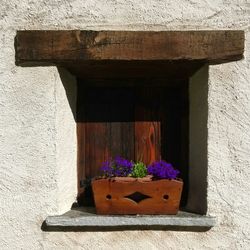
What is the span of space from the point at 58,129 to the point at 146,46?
698mm

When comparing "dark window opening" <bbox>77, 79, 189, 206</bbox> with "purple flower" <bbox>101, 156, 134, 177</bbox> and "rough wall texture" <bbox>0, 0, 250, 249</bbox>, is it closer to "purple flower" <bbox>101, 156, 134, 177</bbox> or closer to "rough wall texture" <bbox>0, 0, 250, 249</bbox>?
"purple flower" <bbox>101, 156, 134, 177</bbox>

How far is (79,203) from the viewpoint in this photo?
2.76 metres

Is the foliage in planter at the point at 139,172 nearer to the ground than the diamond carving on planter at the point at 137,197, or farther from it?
farther from it

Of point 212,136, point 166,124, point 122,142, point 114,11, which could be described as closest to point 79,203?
point 122,142

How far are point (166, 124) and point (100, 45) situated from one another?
802 mm

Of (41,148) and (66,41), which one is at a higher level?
(66,41)

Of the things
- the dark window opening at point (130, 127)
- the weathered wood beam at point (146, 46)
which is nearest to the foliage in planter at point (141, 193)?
the dark window opening at point (130, 127)

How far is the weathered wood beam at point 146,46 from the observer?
2311mm

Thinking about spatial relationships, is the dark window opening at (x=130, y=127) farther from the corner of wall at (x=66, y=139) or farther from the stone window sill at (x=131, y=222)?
the stone window sill at (x=131, y=222)

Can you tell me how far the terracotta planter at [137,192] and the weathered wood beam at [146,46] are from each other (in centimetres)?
71

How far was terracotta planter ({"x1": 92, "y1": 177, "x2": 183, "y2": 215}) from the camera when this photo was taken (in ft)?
7.75

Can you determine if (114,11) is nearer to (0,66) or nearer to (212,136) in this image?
(0,66)

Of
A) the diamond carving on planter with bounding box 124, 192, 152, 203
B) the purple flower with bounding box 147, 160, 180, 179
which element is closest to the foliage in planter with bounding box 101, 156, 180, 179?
the purple flower with bounding box 147, 160, 180, 179

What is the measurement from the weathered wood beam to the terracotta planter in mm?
707
